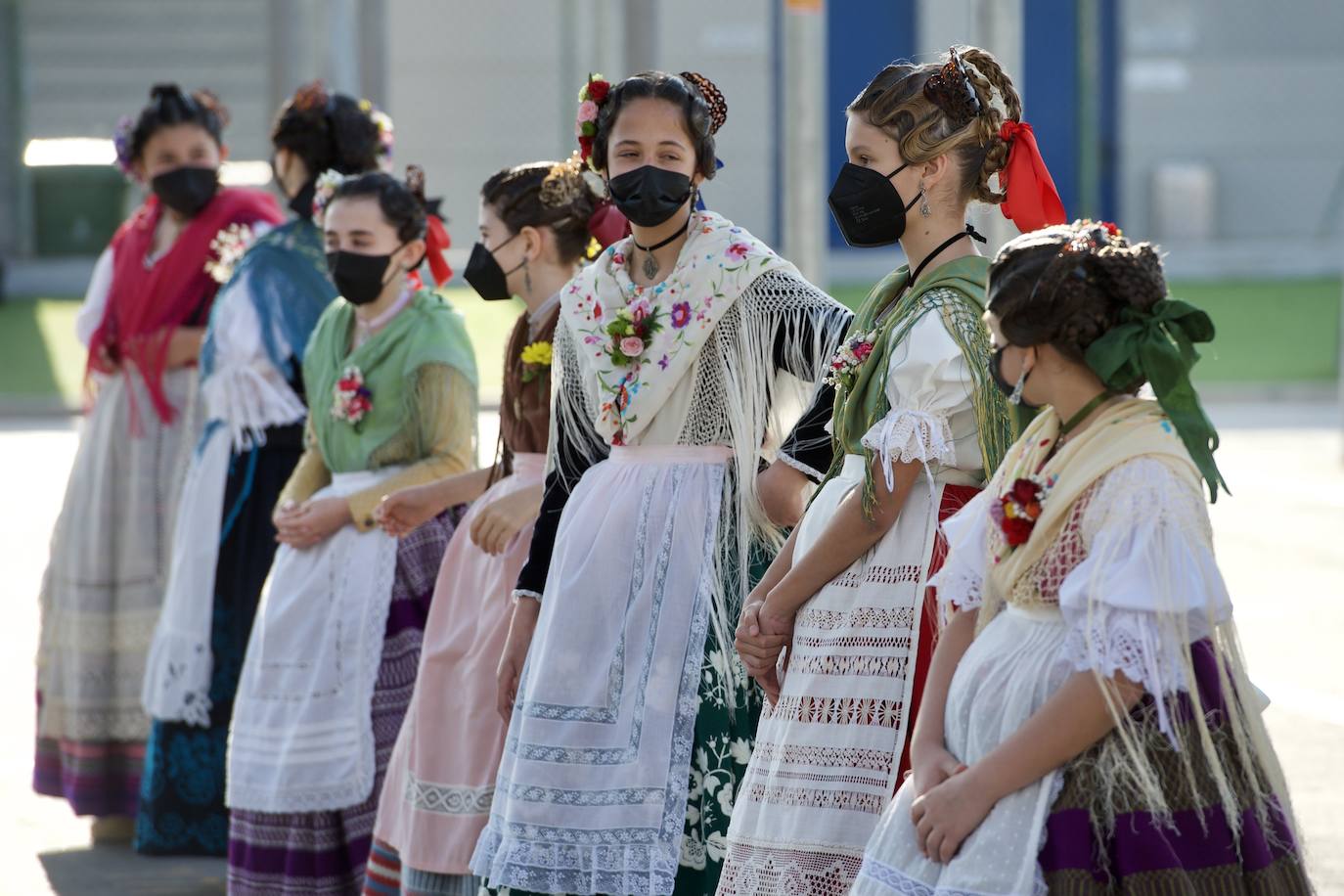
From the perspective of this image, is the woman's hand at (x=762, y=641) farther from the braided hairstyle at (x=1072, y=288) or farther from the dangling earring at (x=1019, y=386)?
the braided hairstyle at (x=1072, y=288)

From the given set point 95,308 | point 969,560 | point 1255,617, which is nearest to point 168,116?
point 95,308

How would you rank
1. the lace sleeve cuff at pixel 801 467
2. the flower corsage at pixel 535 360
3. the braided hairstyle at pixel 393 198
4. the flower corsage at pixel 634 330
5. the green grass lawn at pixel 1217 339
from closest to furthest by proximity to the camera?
the lace sleeve cuff at pixel 801 467
the flower corsage at pixel 634 330
the flower corsage at pixel 535 360
the braided hairstyle at pixel 393 198
the green grass lawn at pixel 1217 339

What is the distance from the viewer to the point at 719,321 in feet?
12.0

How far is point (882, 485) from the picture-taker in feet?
10.3

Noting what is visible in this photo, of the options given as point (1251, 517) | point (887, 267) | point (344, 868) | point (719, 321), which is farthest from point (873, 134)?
point (887, 267)

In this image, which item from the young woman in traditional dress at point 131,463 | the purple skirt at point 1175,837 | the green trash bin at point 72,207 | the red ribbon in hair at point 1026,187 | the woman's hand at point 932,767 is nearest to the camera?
the purple skirt at point 1175,837

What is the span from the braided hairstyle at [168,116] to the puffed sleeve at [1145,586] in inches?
159

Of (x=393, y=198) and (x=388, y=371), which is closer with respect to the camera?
(x=388, y=371)

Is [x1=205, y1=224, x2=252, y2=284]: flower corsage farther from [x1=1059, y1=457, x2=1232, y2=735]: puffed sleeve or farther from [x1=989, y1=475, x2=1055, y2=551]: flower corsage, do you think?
[x1=1059, y1=457, x2=1232, y2=735]: puffed sleeve

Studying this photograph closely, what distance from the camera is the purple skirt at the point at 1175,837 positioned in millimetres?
2586

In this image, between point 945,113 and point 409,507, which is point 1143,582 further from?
point 409,507

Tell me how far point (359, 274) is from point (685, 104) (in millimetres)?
1346

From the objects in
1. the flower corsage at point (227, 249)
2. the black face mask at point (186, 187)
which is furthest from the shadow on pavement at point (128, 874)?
the black face mask at point (186, 187)

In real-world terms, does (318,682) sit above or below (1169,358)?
below
